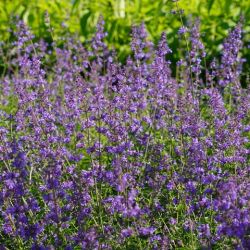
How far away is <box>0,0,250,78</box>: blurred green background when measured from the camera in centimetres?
765

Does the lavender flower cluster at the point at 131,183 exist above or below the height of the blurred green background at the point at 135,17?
below

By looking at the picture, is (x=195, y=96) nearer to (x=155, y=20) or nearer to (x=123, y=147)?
(x=123, y=147)

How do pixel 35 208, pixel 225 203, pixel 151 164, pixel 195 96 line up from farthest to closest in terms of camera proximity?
1. pixel 195 96
2. pixel 151 164
3. pixel 35 208
4. pixel 225 203

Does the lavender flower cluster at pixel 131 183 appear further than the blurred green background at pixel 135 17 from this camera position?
No

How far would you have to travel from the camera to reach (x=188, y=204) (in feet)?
12.8

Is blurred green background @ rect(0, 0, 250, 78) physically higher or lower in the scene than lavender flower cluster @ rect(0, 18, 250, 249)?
higher

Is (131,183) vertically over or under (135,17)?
under

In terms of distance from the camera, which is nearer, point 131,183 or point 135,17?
point 131,183

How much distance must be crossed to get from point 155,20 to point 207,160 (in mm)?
4282

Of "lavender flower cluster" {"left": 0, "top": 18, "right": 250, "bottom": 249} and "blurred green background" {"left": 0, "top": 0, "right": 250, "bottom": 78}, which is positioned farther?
"blurred green background" {"left": 0, "top": 0, "right": 250, "bottom": 78}

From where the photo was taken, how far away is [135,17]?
26.7ft

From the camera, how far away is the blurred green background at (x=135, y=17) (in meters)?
7.65

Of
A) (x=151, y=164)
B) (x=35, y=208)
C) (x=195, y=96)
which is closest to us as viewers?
(x=35, y=208)

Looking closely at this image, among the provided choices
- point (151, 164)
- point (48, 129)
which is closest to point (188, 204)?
point (151, 164)
